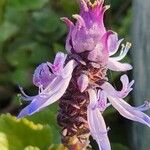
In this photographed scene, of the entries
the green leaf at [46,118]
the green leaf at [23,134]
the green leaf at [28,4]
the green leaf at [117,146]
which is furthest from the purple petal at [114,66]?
the green leaf at [28,4]

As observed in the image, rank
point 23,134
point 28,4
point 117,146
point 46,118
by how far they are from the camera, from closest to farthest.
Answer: point 23,134
point 46,118
point 117,146
point 28,4

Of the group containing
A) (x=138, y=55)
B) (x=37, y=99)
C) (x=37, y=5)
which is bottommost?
(x=138, y=55)

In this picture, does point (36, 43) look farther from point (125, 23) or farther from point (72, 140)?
point (72, 140)

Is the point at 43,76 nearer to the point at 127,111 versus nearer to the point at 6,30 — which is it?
the point at 127,111

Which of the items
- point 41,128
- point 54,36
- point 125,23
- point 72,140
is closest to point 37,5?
point 54,36

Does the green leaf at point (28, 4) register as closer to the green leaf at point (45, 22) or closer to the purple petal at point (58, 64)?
the green leaf at point (45, 22)

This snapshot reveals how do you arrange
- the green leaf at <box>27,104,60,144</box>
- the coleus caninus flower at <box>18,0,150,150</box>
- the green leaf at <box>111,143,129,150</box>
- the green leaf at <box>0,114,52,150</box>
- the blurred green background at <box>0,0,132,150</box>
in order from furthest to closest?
the blurred green background at <box>0,0,132,150</box> < the green leaf at <box>111,143,129,150</box> < the green leaf at <box>27,104,60,144</box> < the green leaf at <box>0,114,52,150</box> < the coleus caninus flower at <box>18,0,150,150</box>

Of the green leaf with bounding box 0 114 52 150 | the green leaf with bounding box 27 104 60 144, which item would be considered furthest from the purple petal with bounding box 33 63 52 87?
the green leaf with bounding box 27 104 60 144

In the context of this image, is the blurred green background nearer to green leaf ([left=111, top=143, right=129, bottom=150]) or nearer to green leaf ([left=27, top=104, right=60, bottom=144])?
green leaf ([left=111, top=143, right=129, bottom=150])

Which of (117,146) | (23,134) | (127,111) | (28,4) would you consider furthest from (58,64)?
(28,4)
